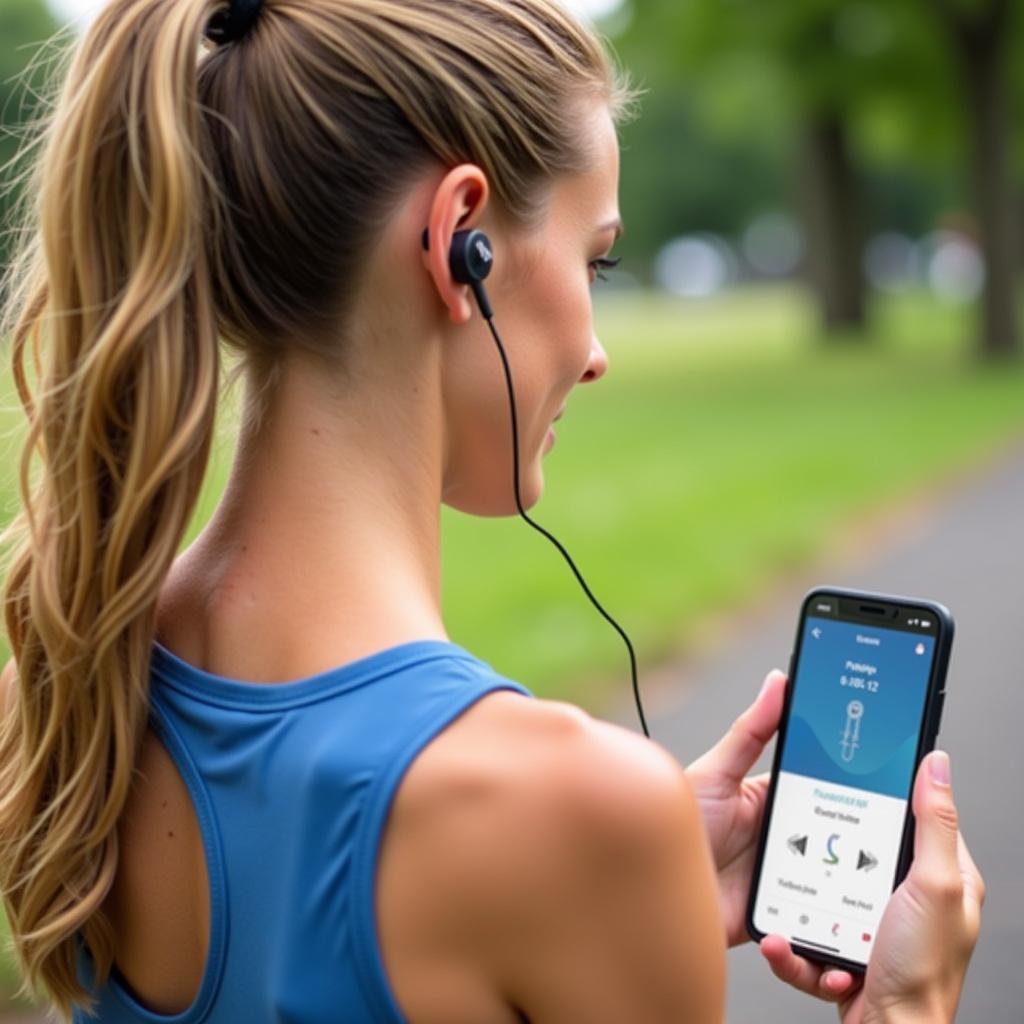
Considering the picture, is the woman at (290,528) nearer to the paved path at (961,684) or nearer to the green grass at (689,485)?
the green grass at (689,485)

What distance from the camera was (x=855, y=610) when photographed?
223cm

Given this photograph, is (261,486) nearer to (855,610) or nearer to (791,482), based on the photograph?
(855,610)

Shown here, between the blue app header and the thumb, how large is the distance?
15cm

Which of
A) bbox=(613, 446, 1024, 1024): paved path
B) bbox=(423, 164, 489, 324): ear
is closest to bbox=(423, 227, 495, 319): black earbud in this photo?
bbox=(423, 164, 489, 324): ear

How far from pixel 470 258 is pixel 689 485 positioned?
10788mm

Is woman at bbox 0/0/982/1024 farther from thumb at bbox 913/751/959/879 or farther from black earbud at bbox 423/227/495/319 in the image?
thumb at bbox 913/751/959/879

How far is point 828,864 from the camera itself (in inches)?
81.9

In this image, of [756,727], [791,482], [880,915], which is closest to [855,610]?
[756,727]

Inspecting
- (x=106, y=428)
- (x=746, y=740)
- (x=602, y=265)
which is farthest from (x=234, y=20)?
(x=746, y=740)

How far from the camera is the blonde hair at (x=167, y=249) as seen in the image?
1.47 m

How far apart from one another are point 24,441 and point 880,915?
3.72 feet

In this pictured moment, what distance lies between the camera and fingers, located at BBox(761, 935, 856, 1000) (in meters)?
1.94

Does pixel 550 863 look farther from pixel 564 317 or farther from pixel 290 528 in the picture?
pixel 564 317

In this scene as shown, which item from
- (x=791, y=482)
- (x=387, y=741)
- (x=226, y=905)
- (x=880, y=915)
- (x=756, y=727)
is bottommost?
(x=791, y=482)
